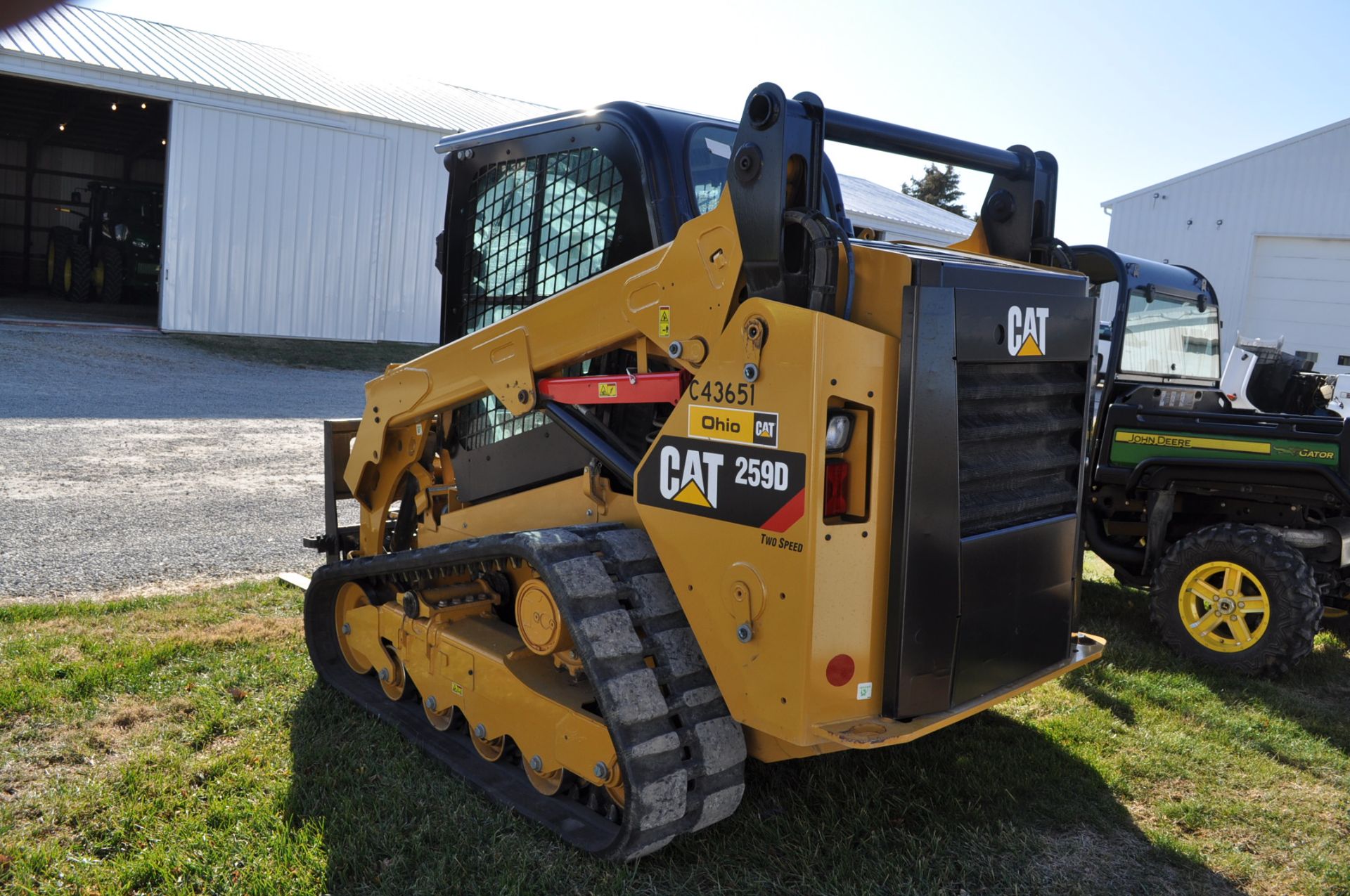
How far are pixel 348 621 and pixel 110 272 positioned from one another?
21012mm

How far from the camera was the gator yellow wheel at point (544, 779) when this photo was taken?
373cm

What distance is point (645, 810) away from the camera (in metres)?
3.17

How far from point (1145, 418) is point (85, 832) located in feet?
19.0

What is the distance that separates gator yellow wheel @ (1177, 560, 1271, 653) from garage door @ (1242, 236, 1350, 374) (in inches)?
632

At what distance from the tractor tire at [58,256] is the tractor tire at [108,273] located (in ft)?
2.06

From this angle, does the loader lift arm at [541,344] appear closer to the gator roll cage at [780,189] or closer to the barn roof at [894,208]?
the gator roll cage at [780,189]

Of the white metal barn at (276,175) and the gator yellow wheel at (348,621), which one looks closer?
the gator yellow wheel at (348,621)

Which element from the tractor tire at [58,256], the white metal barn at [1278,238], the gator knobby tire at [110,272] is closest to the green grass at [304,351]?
the gator knobby tire at [110,272]

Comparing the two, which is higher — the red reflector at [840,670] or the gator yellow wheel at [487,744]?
the red reflector at [840,670]

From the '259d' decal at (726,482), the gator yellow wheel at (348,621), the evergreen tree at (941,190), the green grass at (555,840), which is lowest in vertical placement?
the green grass at (555,840)

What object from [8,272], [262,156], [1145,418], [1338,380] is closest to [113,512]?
[1145,418]

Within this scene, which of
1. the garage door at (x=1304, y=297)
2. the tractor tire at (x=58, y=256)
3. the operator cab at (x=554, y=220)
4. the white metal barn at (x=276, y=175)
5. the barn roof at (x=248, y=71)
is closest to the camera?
the operator cab at (x=554, y=220)

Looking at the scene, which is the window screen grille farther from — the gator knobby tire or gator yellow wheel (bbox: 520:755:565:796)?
the gator knobby tire

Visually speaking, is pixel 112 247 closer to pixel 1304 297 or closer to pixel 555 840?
pixel 555 840
